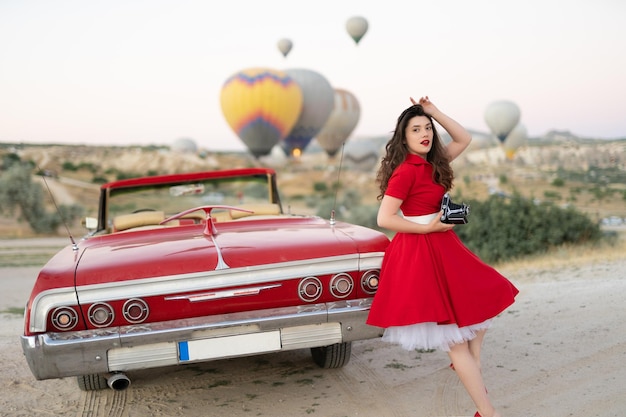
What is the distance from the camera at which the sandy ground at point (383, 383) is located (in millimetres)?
3922

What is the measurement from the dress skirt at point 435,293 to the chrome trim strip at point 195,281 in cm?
44

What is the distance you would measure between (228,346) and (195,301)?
0.30m

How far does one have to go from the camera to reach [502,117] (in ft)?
172

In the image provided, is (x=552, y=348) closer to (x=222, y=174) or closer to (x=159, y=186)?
(x=222, y=174)

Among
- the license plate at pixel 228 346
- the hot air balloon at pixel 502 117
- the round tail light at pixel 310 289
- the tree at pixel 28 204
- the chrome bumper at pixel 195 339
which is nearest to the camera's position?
the chrome bumper at pixel 195 339

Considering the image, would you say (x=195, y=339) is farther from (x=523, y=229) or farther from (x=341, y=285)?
(x=523, y=229)

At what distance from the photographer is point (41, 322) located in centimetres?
339

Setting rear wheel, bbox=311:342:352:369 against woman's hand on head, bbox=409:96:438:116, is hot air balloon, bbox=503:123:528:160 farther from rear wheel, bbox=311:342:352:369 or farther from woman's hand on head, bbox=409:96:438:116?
woman's hand on head, bbox=409:96:438:116

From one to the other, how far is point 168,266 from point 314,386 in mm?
1459

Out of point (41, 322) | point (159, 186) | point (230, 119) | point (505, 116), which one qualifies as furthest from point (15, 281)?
point (505, 116)

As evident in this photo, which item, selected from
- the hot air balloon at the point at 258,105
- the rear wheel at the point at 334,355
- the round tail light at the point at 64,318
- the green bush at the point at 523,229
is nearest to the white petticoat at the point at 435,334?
the rear wheel at the point at 334,355

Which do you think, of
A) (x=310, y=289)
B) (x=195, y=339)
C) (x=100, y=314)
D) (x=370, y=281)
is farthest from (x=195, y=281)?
(x=370, y=281)

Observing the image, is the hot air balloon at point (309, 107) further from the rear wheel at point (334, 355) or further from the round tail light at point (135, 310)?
the round tail light at point (135, 310)

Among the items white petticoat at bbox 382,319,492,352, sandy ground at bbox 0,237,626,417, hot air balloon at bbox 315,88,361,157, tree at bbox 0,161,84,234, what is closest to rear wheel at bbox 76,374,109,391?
sandy ground at bbox 0,237,626,417
